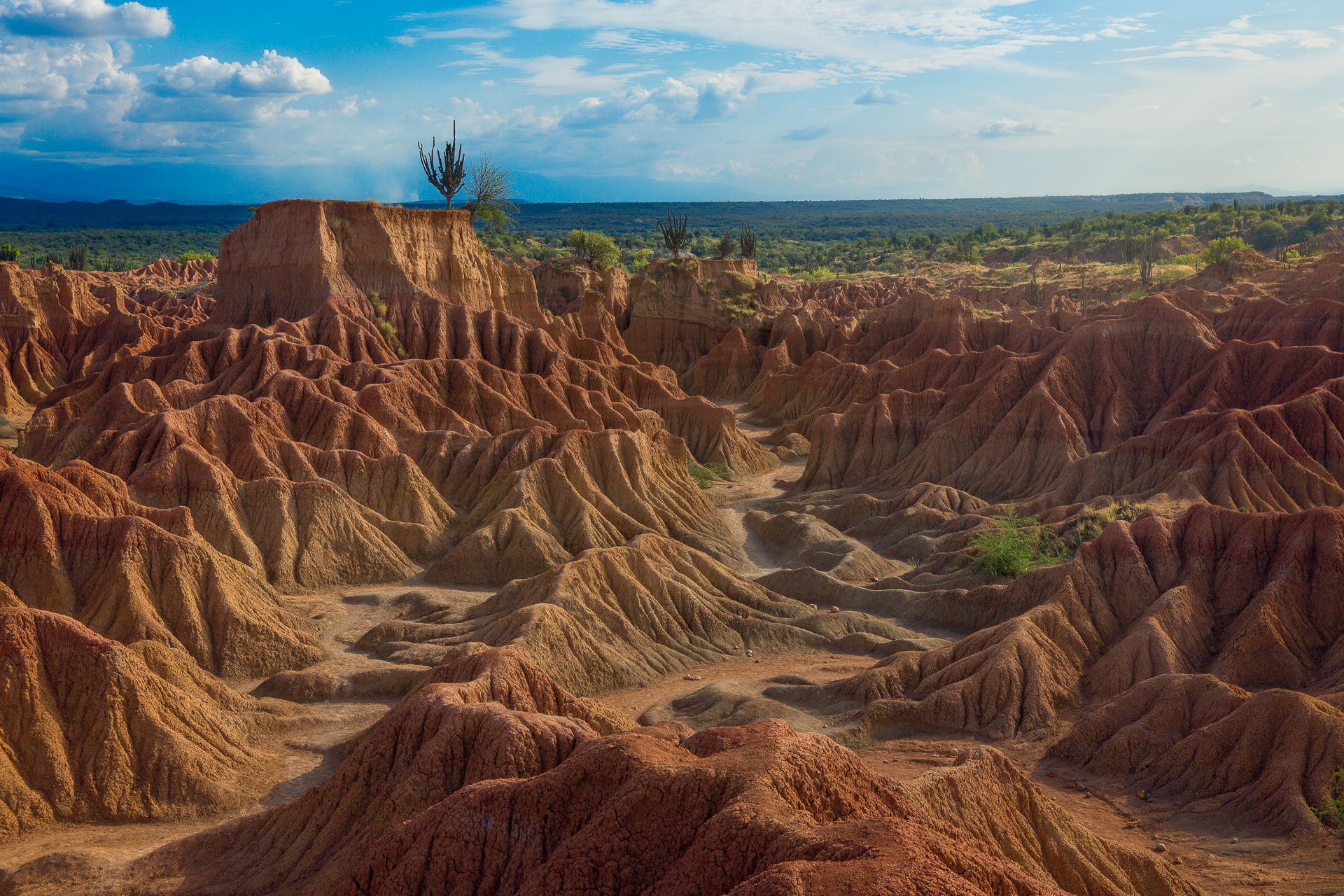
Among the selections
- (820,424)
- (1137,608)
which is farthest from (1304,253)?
(1137,608)

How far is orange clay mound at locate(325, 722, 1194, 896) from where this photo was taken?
1335cm

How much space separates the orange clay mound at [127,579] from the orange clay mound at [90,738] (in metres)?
7.09

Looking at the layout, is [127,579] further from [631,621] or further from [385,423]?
[385,423]

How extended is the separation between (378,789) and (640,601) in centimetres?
1938

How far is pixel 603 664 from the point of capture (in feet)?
119

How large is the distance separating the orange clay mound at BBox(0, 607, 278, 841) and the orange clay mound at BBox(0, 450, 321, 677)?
7087 millimetres

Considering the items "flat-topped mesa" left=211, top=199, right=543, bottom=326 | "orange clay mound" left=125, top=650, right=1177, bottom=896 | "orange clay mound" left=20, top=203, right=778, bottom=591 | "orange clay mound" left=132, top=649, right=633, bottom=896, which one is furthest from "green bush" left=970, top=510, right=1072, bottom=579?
"flat-topped mesa" left=211, top=199, right=543, bottom=326

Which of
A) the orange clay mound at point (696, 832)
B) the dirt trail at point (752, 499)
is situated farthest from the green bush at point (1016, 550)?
the orange clay mound at point (696, 832)

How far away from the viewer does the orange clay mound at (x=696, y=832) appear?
13.4 metres

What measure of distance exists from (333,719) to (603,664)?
31.8ft

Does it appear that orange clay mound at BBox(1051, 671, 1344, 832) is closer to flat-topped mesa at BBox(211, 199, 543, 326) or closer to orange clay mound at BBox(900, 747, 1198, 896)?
orange clay mound at BBox(900, 747, 1198, 896)

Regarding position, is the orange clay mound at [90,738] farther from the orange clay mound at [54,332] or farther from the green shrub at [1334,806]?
the orange clay mound at [54,332]

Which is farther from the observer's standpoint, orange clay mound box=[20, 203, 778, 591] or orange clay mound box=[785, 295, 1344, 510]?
orange clay mound box=[785, 295, 1344, 510]

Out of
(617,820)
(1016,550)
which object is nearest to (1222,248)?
(1016,550)
